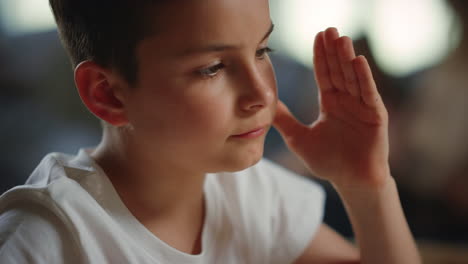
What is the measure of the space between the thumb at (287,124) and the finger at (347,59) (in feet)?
0.47

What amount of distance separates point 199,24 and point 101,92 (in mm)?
179

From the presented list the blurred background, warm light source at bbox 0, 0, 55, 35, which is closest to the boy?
the blurred background

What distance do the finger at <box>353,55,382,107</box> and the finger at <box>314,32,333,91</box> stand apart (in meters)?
0.07

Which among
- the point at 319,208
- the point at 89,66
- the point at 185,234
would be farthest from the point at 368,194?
the point at 89,66

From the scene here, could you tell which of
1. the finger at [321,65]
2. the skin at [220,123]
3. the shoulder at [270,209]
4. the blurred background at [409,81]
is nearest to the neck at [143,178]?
the skin at [220,123]

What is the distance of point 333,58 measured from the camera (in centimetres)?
74

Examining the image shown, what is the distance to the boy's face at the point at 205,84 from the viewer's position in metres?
0.61

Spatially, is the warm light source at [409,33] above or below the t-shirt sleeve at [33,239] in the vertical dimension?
below

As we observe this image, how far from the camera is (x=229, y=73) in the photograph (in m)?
0.64

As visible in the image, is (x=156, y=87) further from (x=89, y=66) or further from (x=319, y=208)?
(x=319, y=208)

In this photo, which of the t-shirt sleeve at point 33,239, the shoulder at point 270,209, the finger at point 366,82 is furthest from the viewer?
the shoulder at point 270,209

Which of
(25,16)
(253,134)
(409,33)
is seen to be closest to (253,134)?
(253,134)

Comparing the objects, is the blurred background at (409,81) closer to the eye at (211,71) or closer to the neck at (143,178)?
the neck at (143,178)

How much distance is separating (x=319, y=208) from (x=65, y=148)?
1236 millimetres
